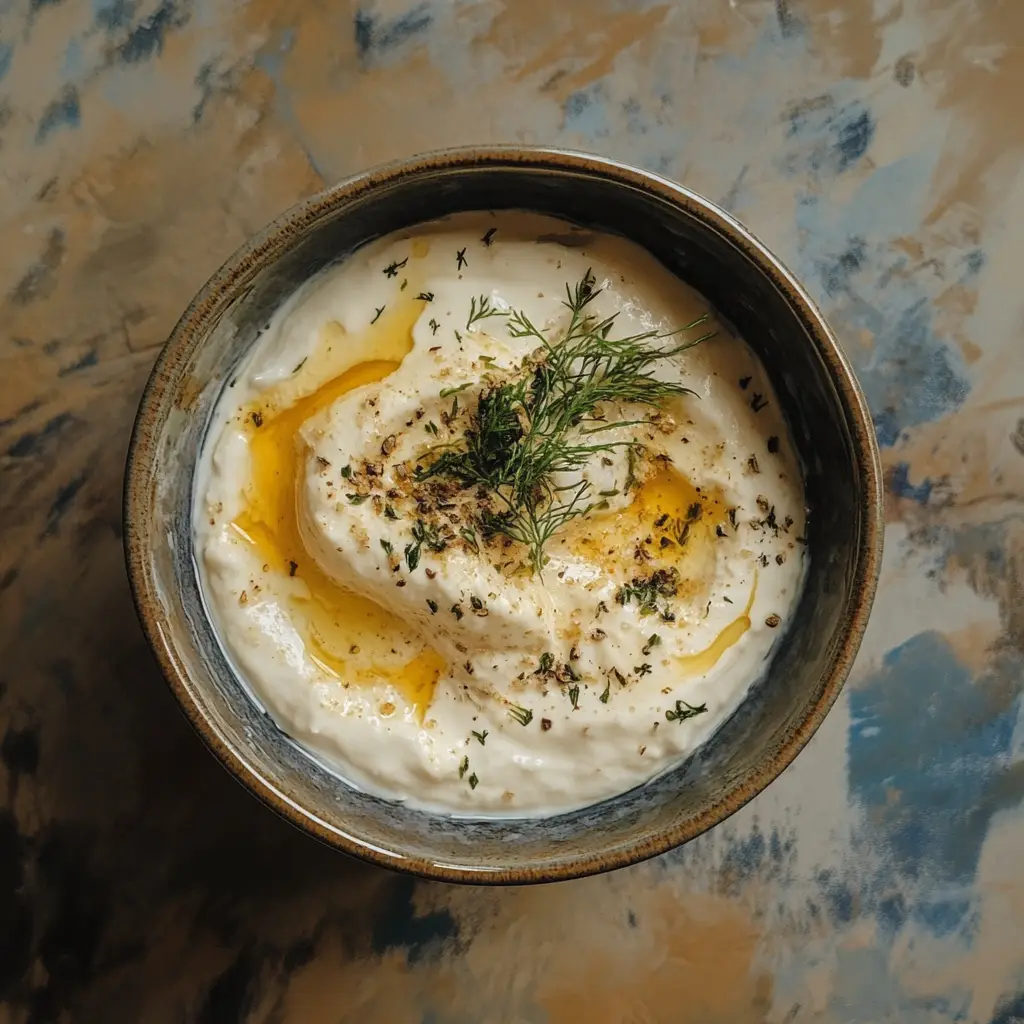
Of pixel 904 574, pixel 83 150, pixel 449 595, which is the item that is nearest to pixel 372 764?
pixel 449 595

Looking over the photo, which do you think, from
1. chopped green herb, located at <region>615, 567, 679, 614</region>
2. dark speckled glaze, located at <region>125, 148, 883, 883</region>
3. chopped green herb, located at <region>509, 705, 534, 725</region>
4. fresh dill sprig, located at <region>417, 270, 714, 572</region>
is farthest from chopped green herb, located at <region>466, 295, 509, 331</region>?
chopped green herb, located at <region>509, 705, 534, 725</region>

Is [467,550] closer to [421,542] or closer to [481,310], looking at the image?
[421,542]

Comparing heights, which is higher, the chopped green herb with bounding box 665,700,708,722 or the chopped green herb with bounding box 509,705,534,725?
the chopped green herb with bounding box 665,700,708,722

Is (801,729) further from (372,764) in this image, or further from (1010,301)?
(1010,301)

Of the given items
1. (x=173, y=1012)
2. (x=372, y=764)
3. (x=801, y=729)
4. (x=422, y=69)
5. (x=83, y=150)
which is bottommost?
(x=173, y=1012)

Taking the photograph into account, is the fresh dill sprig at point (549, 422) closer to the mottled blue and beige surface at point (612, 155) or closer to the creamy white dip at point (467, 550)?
the creamy white dip at point (467, 550)

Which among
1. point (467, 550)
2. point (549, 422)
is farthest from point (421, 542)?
point (549, 422)

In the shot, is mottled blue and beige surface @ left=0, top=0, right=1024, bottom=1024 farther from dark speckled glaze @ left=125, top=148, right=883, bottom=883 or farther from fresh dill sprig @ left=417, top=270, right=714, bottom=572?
fresh dill sprig @ left=417, top=270, right=714, bottom=572
